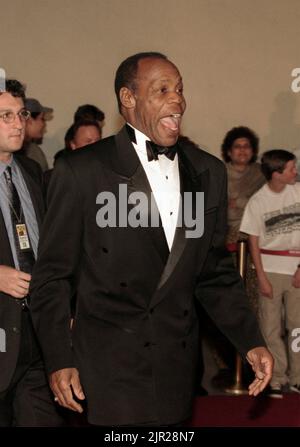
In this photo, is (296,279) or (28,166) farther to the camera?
(296,279)

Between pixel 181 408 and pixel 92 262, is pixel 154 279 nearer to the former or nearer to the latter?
pixel 92 262

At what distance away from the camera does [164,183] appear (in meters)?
3.77

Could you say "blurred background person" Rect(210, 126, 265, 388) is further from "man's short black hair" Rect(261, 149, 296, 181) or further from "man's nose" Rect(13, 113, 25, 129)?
"man's nose" Rect(13, 113, 25, 129)

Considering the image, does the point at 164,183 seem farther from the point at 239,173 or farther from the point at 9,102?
the point at 239,173

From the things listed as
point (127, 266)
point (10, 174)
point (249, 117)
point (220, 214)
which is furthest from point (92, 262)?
point (249, 117)

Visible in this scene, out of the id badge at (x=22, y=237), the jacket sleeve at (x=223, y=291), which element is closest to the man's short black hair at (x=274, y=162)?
the id badge at (x=22, y=237)

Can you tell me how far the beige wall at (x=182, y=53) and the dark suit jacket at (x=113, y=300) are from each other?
6341mm

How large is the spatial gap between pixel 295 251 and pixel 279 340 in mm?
697

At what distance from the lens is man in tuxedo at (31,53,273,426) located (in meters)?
3.60

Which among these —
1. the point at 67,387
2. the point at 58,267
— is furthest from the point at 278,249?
the point at 67,387

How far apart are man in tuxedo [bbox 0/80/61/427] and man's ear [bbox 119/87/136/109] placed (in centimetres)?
81

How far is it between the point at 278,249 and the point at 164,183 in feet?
12.4

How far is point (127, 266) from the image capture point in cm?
361

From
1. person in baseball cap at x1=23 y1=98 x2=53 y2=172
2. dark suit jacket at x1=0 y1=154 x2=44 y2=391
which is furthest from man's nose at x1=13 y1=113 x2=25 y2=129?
person in baseball cap at x1=23 y1=98 x2=53 y2=172
